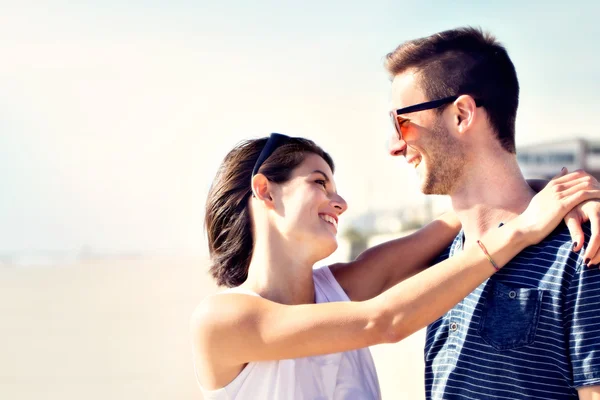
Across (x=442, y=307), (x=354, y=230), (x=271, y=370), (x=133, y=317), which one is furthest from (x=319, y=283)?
(x=354, y=230)

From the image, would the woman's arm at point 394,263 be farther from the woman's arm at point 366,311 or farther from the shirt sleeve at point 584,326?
the shirt sleeve at point 584,326

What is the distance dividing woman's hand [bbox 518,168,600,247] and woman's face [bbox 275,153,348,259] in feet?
2.85

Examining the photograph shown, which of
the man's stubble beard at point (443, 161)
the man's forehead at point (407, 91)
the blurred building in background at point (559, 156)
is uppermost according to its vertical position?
the blurred building in background at point (559, 156)

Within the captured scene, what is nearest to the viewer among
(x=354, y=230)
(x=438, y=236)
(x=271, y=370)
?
(x=271, y=370)

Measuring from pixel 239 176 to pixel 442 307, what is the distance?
46.7 inches

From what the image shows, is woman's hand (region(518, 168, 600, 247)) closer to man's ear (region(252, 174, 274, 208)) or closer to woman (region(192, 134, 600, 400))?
woman (region(192, 134, 600, 400))

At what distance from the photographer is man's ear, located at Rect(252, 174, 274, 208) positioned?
334 centimetres

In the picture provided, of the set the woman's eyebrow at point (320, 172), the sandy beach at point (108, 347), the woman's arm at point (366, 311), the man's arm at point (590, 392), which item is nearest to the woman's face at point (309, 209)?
the woman's eyebrow at point (320, 172)

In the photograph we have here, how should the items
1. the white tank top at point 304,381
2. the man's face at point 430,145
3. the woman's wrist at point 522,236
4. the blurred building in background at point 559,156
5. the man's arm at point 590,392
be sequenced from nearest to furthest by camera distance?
the man's arm at point 590,392, the woman's wrist at point 522,236, the white tank top at point 304,381, the man's face at point 430,145, the blurred building in background at point 559,156

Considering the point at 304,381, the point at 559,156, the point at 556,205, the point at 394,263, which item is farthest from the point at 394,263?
the point at 559,156

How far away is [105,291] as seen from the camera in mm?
36406

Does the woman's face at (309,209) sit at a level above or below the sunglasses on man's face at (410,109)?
below

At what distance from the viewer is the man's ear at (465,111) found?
314 cm

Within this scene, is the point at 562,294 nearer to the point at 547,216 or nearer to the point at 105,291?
the point at 547,216
